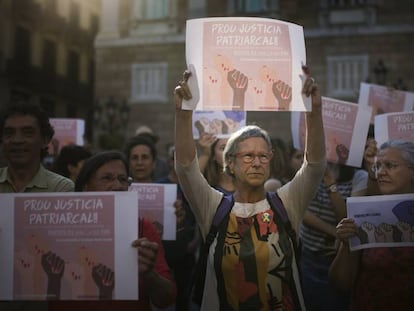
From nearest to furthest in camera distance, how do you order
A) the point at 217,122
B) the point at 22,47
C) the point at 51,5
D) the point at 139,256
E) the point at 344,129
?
1. the point at 139,256
2. the point at 344,129
3. the point at 217,122
4. the point at 22,47
5. the point at 51,5

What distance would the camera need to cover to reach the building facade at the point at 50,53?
79.6ft

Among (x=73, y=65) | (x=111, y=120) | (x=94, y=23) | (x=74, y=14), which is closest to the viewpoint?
(x=111, y=120)

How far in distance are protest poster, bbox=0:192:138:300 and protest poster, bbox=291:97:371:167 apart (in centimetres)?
204

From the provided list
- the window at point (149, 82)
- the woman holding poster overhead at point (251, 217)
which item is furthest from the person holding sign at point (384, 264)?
the window at point (149, 82)

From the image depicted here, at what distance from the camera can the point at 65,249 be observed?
89.8 inches

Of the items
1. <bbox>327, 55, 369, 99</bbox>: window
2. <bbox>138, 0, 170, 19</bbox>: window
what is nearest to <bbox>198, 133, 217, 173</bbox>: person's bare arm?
<bbox>327, 55, 369, 99</bbox>: window

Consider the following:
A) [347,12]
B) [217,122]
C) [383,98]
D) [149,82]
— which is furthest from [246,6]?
[217,122]

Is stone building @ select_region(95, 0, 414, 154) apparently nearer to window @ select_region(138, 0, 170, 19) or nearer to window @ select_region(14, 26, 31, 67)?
window @ select_region(138, 0, 170, 19)

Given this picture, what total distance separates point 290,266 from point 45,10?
26.3 metres

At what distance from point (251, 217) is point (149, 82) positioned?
49.6ft

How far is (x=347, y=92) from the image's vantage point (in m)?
15.6

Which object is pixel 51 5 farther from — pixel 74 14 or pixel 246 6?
pixel 246 6

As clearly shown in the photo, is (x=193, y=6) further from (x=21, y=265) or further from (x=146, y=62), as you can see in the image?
(x=21, y=265)

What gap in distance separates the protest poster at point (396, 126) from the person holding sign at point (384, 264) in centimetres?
62
